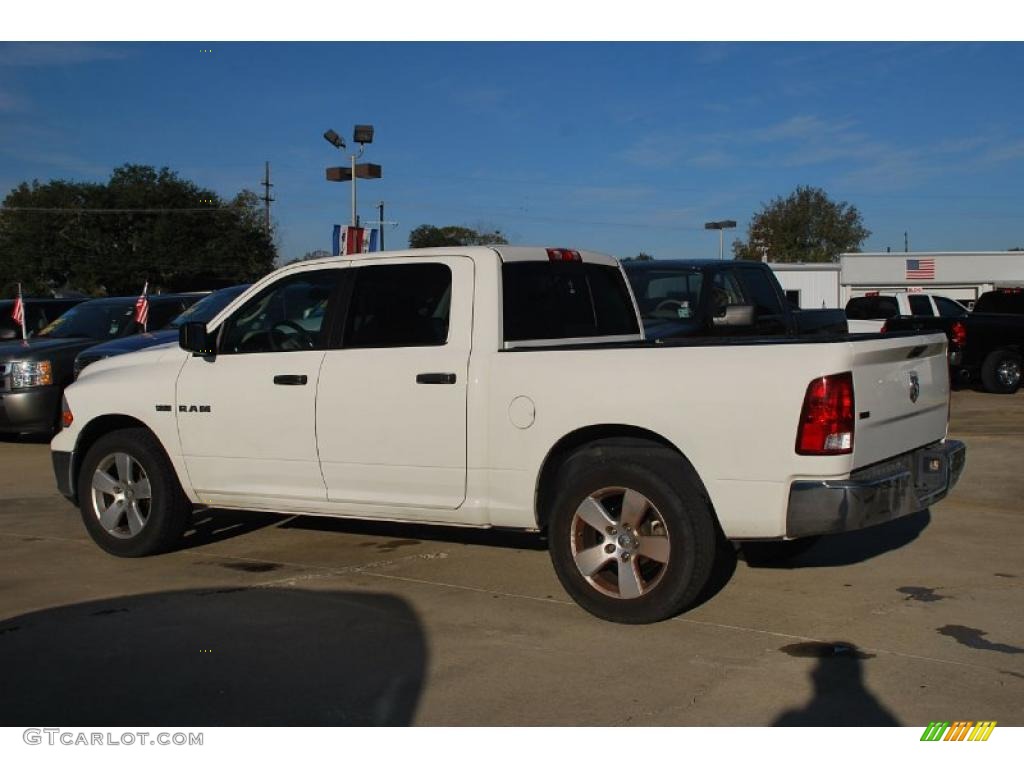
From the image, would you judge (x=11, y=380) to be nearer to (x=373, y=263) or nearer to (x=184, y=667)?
(x=373, y=263)

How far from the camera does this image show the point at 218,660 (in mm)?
4965

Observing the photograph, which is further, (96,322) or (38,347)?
(96,322)

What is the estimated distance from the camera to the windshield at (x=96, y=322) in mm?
14047

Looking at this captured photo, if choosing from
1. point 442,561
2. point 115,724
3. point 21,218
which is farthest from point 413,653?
point 21,218

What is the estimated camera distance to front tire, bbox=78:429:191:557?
6.93 m

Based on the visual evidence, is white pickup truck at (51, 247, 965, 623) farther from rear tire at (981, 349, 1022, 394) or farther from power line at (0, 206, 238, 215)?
power line at (0, 206, 238, 215)

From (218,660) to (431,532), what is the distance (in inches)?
113

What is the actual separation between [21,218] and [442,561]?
68.0 metres

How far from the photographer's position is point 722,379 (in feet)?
16.7

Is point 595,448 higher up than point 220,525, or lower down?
higher up

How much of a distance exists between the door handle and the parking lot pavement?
119 cm

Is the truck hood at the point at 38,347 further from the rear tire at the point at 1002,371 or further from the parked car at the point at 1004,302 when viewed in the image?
the parked car at the point at 1004,302

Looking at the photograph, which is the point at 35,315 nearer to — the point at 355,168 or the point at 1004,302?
the point at 355,168

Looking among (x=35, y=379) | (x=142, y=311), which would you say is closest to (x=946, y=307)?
(x=142, y=311)
